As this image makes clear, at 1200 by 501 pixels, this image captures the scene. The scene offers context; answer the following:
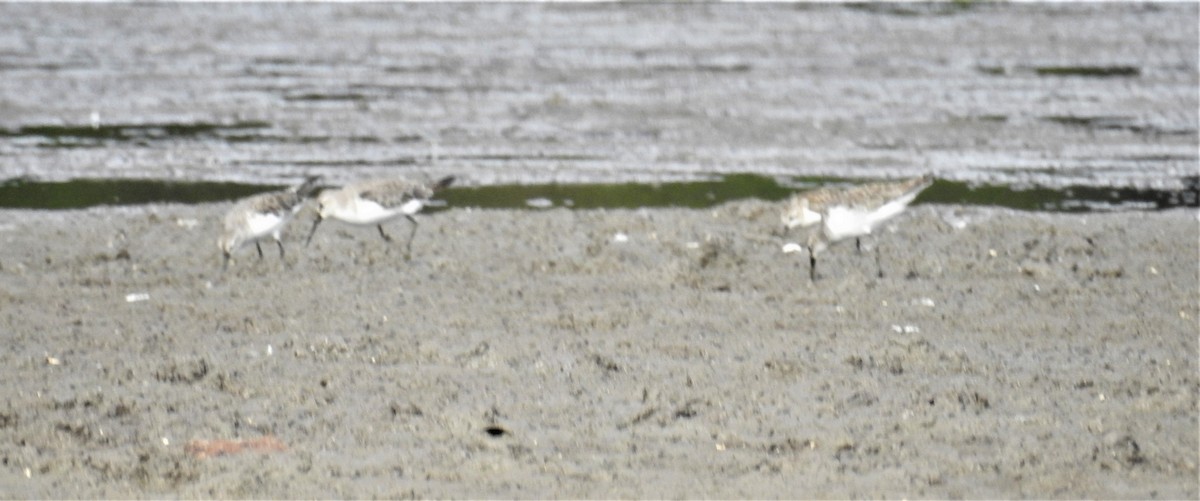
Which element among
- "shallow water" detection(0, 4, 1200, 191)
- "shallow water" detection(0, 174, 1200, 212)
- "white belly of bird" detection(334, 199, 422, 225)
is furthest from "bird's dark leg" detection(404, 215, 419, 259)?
"shallow water" detection(0, 4, 1200, 191)

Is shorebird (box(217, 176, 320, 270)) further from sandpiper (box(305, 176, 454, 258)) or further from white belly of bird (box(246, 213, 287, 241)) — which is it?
sandpiper (box(305, 176, 454, 258))

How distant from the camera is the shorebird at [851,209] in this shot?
10258mm

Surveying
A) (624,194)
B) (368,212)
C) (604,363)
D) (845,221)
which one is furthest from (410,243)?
(604,363)

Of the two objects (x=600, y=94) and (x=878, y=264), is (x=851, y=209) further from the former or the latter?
(x=600, y=94)

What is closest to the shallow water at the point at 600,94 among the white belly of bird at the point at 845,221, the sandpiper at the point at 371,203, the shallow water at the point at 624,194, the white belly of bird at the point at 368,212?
the shallow water at the point at 624,194

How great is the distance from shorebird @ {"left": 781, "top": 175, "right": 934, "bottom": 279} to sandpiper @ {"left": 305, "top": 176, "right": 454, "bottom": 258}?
8.96ft

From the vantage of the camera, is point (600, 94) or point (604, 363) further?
point (600, 94)

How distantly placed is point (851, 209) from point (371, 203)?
3234 millimetres

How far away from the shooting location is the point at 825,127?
17.2 meters

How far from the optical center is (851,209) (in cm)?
1024

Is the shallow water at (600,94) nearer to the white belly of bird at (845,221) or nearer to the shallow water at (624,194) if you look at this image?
the shallow water at (624,194)

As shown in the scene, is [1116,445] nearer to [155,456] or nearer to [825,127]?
[155,456]

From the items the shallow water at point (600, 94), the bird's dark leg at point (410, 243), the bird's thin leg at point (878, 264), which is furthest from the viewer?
the shallow water at point (600, 94)

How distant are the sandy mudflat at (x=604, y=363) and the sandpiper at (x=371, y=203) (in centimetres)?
26
